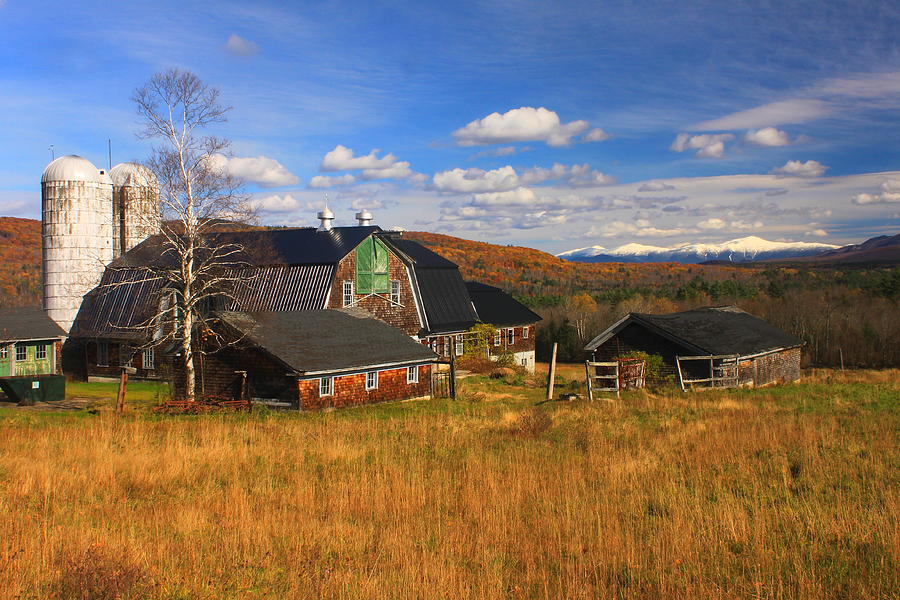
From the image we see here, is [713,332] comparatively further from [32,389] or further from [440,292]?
[32,389]

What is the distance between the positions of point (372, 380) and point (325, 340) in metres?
2.25

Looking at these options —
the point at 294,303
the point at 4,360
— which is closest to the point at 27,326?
the point at 4,360

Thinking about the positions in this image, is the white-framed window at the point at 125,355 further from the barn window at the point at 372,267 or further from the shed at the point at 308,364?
the barn window at the point at 372,267

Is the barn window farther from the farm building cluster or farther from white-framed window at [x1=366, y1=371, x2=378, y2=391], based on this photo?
white-framed window at [x1=366, y1=371, x2=378, y2=391]

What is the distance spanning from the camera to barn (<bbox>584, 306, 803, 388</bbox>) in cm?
2947

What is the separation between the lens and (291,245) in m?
37.2

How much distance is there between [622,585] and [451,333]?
3419cm

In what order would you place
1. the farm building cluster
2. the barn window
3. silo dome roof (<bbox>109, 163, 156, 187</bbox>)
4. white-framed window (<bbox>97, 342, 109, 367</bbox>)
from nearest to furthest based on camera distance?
the farm building cluster < white-framed window (<bbox>97, 342, 109, 367</bbox>) < the barn window < silo dome roof (<bbox>109, 163, 156, 187</bbox>)

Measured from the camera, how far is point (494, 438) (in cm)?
1535

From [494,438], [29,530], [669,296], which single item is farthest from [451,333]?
[669,296]

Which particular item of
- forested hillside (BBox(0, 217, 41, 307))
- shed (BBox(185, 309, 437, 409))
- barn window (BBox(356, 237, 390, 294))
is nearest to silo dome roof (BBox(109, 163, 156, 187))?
barn window (BBox(356, 237, 390, 294))

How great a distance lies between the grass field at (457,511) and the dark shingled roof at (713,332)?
516 inches

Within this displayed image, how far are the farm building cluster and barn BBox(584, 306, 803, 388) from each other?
0.09 metres

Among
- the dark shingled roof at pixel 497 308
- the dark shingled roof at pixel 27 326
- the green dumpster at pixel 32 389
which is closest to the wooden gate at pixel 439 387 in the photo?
the green dumpster at pixel 32 389
